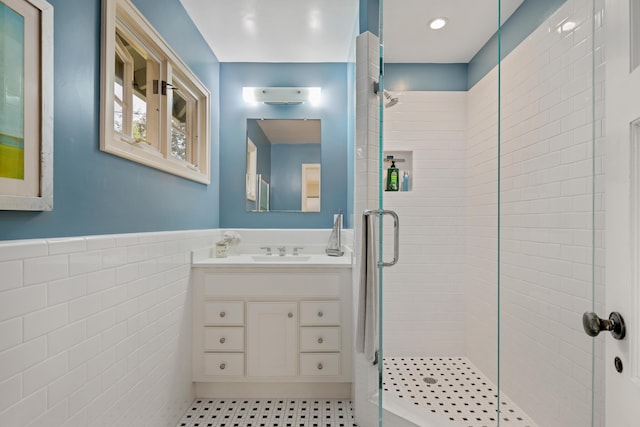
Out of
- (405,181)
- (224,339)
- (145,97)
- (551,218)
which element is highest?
(145,97)

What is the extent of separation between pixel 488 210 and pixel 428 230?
51 cm

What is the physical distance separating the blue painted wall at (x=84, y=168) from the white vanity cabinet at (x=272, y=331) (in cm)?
69

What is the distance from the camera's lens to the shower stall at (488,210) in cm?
115

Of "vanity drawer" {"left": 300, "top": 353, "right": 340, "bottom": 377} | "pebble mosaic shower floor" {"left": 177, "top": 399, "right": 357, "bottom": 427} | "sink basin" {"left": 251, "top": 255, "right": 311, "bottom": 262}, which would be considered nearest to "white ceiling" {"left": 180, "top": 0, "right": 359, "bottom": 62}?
Answer: "sink basin" {"left": 251, "top": 255, "right": 311, "bottom": 262}

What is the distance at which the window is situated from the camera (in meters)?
1.36

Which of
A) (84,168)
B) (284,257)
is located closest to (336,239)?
(284,257)

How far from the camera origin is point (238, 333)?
7.10ft

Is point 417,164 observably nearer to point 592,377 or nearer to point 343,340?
point 343,340

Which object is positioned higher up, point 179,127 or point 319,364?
point 179,127

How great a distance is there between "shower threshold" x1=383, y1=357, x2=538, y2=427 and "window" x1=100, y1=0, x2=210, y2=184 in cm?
184

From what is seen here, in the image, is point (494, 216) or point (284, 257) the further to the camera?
point (284, 257)

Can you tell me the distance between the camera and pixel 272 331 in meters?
2.17

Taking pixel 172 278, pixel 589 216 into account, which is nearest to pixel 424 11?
pixel 589 216

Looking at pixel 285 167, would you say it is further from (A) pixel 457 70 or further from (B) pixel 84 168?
(B) pixel 84 168
